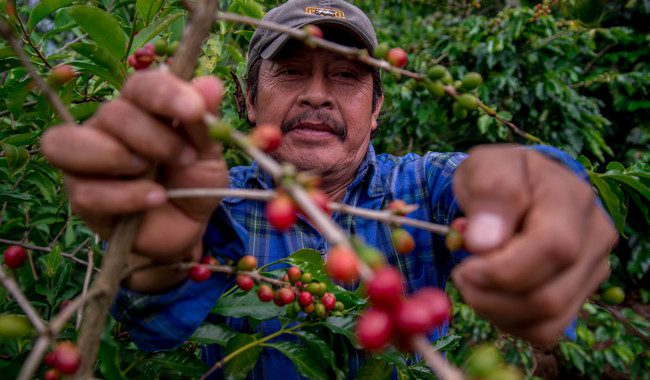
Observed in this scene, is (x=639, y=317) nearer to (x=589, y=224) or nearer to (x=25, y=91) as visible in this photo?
(x=589, y=224)

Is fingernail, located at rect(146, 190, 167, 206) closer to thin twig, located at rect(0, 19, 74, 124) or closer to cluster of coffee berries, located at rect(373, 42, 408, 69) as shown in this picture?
thin twig, located at rect(0, 19, 74, 124)

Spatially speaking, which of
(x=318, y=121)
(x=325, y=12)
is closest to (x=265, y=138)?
(x=318, y=121)

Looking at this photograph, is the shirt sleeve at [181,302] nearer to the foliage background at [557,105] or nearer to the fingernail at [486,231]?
the fingernail at [486,231]

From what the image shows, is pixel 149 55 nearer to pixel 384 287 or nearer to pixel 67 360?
pixel 67 360

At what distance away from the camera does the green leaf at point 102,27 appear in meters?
1.26

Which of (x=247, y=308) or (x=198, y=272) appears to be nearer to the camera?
(x=198, y=272)

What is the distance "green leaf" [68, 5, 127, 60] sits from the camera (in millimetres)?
1259

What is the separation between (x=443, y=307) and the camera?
62cm

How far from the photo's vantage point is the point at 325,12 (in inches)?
85.2

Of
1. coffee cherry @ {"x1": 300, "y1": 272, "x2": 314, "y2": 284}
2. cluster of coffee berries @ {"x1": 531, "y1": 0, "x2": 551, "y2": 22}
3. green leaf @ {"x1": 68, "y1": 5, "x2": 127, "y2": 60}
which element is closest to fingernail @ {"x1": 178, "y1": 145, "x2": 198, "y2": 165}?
coffee cherry @ {"x1": 300, "y1": 272, "x2": 314, "y2": 284}

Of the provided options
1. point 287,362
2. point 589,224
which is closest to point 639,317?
point 287,362

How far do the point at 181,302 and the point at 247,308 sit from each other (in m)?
0.23

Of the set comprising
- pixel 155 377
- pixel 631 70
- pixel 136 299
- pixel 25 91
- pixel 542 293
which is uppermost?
pixel 542 293

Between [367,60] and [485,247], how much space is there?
32 centimetres
